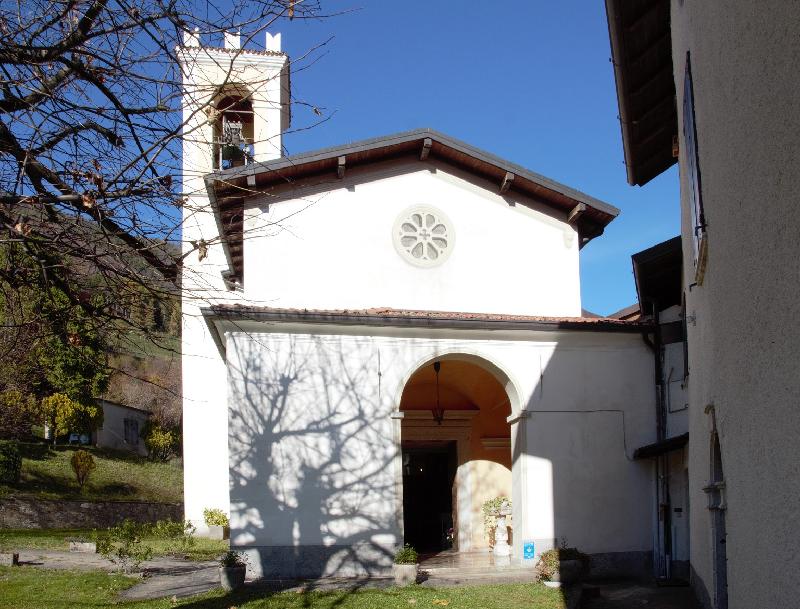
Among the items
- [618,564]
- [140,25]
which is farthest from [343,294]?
[140,25]

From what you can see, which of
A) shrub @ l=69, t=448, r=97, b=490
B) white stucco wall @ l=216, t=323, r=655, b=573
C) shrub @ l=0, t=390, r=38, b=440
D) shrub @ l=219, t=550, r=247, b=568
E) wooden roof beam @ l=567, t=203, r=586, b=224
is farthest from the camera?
shrub @ l=69, t=448, r=97, b=490

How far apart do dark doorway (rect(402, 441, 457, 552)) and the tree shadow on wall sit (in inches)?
197

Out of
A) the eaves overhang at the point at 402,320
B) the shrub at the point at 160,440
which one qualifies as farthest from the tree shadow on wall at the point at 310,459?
the shrub at the point at 160,440

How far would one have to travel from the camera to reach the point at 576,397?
556 inches

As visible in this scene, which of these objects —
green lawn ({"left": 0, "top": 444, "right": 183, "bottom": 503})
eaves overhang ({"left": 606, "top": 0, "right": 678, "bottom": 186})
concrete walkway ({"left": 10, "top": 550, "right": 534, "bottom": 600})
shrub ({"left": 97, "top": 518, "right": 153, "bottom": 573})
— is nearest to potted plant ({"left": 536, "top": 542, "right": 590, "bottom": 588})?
concrete walkway ({"left": 10, "top": 550, "right": 534, "bottom": 600})

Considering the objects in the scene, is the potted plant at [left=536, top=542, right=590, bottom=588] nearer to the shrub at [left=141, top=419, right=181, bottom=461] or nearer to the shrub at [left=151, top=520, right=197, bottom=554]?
the shrub at [left=151, top=520, right=197, bottom=554]

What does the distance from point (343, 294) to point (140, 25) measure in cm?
1036

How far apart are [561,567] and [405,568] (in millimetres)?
2309

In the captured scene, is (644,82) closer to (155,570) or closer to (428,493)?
(428,493)

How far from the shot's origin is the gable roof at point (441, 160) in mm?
15242

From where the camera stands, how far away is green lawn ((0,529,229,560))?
58.3 feet

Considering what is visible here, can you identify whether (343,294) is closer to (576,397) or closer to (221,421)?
(576,397)

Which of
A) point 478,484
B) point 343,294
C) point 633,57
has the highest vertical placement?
point 633,57

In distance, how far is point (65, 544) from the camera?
19.7m
